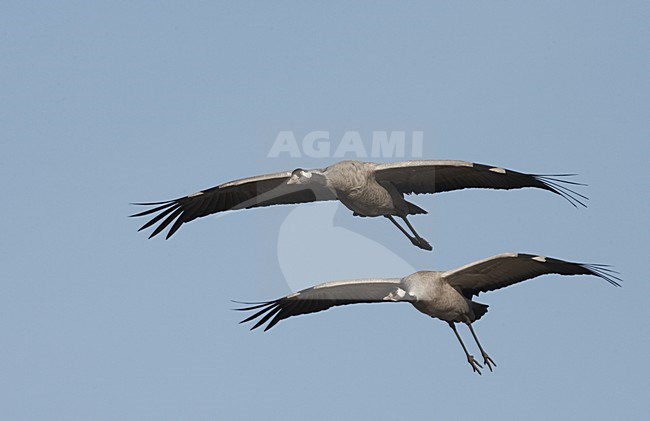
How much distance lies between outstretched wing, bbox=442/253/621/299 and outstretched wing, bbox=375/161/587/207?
93 cm

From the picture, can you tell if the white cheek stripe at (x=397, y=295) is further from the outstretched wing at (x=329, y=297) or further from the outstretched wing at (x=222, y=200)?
the outstretched wing at (x=222, y=200)

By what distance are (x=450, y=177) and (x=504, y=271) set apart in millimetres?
1643

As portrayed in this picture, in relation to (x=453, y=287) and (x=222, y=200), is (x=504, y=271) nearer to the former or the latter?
(x=453, y=287)

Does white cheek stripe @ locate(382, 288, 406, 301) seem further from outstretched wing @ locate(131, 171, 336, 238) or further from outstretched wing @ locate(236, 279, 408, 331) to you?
outstretched wing @ locate(131, 171, 336, 238)

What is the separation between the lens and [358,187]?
67.7 feet

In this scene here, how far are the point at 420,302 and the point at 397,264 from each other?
9.70 ft

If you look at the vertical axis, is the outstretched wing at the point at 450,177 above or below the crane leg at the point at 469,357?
above

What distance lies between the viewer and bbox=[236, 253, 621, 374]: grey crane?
2028cm

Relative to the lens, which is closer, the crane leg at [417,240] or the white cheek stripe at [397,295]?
the white cheek stripe at [397,295]

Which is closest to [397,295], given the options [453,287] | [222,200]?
[453,287]

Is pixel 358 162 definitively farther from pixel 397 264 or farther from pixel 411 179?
pixel 397 264

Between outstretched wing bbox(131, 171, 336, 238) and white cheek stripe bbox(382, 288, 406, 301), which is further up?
outstretched wing bbox(131, 171, 336, 238)

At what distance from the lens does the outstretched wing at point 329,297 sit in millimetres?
20938

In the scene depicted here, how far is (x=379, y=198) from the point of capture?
21.0 m
